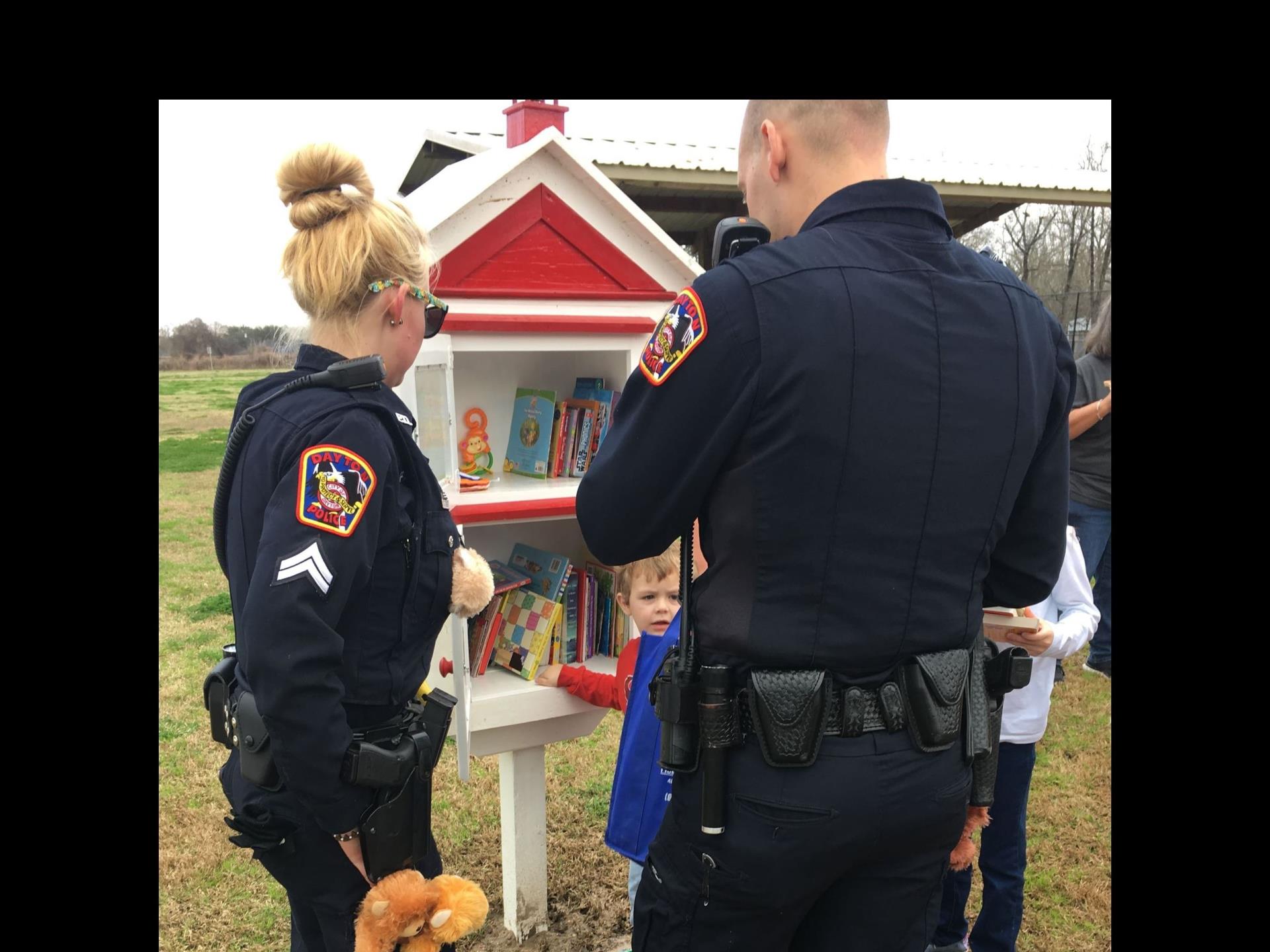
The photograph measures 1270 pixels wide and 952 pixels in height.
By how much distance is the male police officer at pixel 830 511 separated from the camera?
149 cm

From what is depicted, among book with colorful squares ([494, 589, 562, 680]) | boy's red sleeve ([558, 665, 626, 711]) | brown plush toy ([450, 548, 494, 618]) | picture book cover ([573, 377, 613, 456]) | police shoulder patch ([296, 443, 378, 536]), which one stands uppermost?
picture book cover ([573, 377, 613, 456])

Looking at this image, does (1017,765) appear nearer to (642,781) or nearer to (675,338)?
(642,781)

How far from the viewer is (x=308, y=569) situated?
159 cm

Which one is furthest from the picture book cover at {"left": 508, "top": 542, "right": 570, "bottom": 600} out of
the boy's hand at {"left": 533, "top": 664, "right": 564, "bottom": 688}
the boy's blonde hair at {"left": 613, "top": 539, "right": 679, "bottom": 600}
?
the boy's blonde hair at {"left": 613, "top": 539, "right": 679, "bottom": 600}

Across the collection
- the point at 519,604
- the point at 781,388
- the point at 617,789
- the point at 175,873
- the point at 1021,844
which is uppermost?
the point at 781,388

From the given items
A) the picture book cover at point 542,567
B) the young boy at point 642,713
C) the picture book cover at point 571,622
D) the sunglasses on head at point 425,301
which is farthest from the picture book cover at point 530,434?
the sunglasses on head at point 425,301

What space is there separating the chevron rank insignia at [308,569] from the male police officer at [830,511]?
452 mm

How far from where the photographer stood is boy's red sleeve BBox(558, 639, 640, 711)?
2775mm

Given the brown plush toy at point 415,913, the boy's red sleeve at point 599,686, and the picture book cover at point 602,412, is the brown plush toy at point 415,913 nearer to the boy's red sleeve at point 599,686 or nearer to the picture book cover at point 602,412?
the boy's red sleeve at point 599,686

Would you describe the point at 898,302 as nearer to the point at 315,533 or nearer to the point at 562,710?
the point at 315,533

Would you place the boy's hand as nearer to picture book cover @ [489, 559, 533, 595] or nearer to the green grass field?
picture book cover @ [489, 559, 533, 595]

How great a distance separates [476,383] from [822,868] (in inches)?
84.9

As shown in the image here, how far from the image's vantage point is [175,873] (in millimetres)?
3688

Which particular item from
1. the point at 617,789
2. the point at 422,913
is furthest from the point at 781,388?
the point at 617,789
